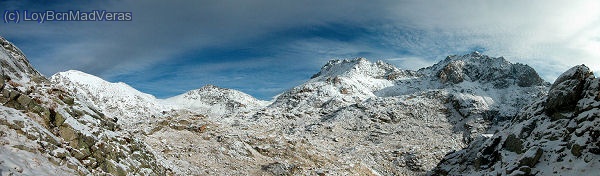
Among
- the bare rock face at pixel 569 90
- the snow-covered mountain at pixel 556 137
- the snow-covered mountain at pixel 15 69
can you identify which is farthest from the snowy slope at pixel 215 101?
the bare rock face at pixel 569 90

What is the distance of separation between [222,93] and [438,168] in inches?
2890

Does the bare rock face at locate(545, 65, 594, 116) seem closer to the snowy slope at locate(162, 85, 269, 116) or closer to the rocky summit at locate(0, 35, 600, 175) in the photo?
the rocky summit at locate(0, 35, 600, 175)

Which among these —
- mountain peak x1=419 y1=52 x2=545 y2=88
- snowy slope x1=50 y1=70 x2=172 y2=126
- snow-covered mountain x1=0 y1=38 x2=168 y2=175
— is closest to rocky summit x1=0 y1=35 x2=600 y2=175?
snow-covered mountain x1=0 y1=38 x2=168 y2=175

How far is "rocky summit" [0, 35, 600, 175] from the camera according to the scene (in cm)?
1677

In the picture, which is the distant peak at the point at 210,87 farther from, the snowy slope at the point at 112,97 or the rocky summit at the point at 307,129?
the snowy slope at the point at 112,97

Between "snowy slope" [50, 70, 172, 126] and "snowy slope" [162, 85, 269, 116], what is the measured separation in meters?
15.6

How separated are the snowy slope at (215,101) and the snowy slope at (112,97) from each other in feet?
51.1

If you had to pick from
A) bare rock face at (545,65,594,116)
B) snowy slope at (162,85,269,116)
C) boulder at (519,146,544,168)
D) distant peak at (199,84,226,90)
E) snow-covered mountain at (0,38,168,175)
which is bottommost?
snowy slope at (162,85,269,116)

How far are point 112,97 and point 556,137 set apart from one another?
67261mm

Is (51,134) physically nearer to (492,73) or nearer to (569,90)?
(569,90)

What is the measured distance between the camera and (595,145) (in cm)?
1734

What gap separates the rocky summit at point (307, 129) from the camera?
55.0 feet

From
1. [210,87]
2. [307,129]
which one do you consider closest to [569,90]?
[307,129]

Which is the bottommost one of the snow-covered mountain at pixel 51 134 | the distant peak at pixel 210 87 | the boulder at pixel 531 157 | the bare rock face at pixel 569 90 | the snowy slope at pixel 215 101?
the snowy slope at pixel 215 101
